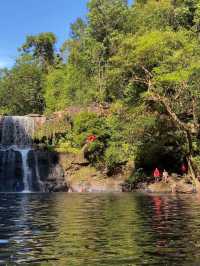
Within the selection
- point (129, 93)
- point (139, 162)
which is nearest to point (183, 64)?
point (129, 93)

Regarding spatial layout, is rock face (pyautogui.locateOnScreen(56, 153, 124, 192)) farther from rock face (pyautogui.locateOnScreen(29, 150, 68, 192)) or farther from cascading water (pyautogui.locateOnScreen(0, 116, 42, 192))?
cascading water (pyautogui.locateOnScreen(0, 116, 42, 192))

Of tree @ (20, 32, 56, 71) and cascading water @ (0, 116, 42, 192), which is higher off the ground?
tree @ (20, 32, 56, 71)

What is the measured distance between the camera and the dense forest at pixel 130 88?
39.3 meters

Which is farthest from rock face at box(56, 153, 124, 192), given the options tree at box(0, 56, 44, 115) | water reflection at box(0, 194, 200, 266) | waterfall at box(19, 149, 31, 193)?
tree at box(0, 56, 44, 115)

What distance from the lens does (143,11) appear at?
75.2 m

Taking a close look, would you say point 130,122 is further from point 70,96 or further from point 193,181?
point 70,96

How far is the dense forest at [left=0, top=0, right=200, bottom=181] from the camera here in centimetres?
3934

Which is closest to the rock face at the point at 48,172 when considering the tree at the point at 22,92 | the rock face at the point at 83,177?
the rock face at the point at 83,177

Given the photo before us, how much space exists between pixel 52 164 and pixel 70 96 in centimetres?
2593

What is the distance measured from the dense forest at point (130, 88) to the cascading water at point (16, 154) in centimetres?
405

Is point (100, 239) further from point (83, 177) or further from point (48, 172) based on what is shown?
point (48, 172)

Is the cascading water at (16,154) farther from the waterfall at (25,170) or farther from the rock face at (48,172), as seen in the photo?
the rock face at (48,172)

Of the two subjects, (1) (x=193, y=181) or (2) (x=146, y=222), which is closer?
(2) (x=146, y=222)

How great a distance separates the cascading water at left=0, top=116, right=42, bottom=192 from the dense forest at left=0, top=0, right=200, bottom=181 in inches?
159
